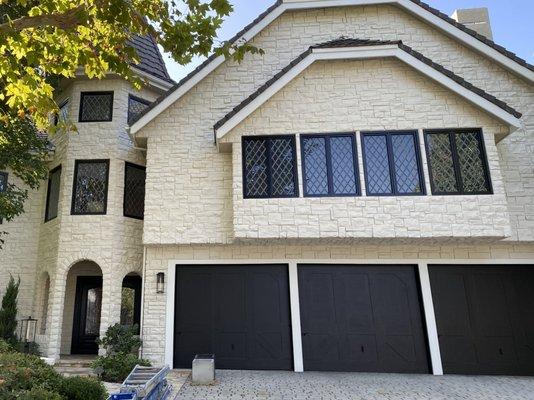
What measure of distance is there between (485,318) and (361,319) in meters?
3.20

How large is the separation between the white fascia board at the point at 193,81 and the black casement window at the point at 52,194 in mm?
3646

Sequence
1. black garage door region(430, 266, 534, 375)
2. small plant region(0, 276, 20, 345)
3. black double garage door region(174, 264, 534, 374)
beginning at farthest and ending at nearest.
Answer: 1. small plant region(0, 276, 20, 345)
2. black double garage door region(174, 264, 534, 374)
3. black garage door region(430, 266, 534, 375)

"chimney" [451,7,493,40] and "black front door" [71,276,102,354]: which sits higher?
"chimney" [451,7,493,40]

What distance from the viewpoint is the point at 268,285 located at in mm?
9719

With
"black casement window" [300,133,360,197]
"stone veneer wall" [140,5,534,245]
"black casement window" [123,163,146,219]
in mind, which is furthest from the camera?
"black casement window" [123,163,146,219]

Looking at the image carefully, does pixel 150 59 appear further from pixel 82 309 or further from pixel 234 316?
pixel 234 316

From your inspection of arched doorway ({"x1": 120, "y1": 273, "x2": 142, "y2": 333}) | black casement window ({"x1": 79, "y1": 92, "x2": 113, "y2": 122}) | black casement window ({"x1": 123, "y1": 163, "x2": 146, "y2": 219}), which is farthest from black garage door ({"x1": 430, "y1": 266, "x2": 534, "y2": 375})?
black casement window ({"x1": 79, "y1": 92, "x2": 113, "y2": 122})

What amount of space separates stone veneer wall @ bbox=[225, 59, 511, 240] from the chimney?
552 centimetres

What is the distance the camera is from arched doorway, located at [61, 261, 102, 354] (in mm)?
11547

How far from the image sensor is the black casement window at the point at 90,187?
35.4ft

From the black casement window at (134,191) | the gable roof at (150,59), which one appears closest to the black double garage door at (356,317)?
the black casement window at (134,191)

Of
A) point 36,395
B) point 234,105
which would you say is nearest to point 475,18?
point 234,105

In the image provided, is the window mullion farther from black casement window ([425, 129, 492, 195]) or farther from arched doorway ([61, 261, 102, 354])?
arched doorway ([61, 261, 102, 354])

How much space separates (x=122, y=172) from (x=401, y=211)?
26.7 ft
